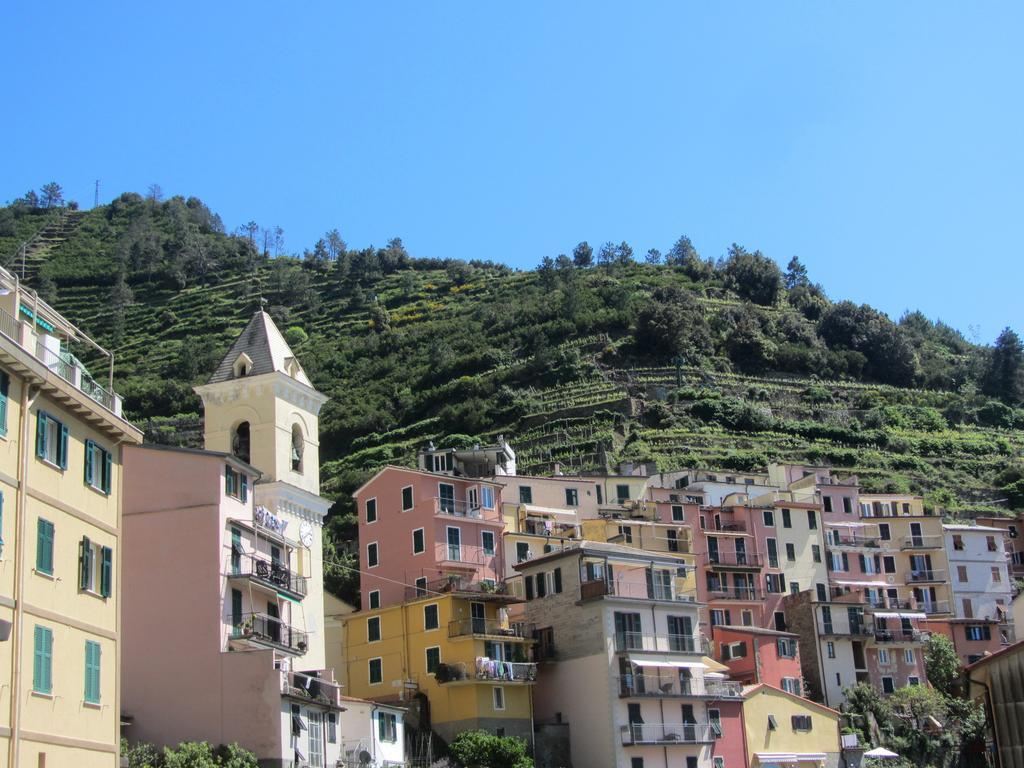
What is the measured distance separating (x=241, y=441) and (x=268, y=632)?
10.6m

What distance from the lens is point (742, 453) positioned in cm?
11562

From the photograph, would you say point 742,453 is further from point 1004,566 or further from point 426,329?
point 426,329

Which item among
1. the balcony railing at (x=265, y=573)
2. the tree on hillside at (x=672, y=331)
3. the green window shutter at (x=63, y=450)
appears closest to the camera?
the green window shutter at (x=63, y=450)

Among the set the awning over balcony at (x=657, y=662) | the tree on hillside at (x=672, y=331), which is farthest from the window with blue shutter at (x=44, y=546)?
the tree on hillside at (x=672, y=331)

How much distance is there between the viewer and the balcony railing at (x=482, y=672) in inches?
2430

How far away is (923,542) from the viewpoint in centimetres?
9344

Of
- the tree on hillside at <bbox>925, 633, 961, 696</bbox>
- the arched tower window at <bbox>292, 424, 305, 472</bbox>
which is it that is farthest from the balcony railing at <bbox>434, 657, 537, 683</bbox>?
the tree on hillside at <bbox>925, 633, 961, 696</bbox>

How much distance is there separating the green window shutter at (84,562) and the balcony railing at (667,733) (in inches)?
1395

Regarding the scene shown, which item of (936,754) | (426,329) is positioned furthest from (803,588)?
(426,329)

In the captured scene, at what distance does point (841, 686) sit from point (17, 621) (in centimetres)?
6077

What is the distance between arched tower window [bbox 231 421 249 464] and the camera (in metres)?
56.8

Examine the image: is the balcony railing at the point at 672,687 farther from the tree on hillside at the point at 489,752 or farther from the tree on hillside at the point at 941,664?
the tree on hillside at the point at 941,664

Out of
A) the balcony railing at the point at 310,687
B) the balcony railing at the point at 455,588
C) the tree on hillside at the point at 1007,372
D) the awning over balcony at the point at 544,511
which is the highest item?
the tree on hillside at the point at 1007,372

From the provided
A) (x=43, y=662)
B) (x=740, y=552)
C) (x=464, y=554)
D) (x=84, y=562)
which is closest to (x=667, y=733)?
(x=464, y=554)
